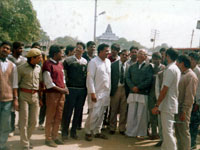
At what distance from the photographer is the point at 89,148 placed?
4.18 m

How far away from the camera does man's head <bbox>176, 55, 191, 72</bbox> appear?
388 cm

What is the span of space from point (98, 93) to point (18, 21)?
28.4m

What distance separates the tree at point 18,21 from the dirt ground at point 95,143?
2548cm

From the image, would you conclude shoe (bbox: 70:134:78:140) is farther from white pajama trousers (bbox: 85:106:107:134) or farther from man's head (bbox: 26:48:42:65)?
man's head (bbox: 26:48:42:65)

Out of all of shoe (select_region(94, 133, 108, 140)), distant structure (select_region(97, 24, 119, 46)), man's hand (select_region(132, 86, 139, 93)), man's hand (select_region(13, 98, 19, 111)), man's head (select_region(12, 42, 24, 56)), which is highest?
distant structure (select_region(97, 24, 119, 46))

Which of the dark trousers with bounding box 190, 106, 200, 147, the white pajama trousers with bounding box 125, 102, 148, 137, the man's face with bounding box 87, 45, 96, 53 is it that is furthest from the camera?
the man's face with bounding box 87, 45, 96, 53

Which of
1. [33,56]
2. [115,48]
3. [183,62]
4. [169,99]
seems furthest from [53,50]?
[183,62]

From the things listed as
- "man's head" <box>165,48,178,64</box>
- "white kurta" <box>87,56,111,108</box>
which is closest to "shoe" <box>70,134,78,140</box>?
"white kurta" <box>87,56,111,108</box>

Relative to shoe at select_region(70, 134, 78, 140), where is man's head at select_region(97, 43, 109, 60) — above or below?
above

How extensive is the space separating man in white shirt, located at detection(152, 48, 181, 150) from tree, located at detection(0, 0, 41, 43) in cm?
2717

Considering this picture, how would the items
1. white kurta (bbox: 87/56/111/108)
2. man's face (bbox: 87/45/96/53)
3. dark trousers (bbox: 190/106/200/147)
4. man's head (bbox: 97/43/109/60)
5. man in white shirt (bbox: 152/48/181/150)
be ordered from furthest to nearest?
man's face (bbox: 87/45/96/53), man's head (bbox: 97/43/109/60), white kurta (bbox: 87/56/111/108), dark trousers (bbox: 190/106/200/147), man in white shirt (bbox: 152/48/181/150)

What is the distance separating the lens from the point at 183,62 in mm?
3908

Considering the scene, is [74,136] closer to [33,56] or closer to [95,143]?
[95,143]

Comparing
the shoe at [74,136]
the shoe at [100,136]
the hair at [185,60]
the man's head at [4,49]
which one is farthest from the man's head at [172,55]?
the man's head at [4,49]
